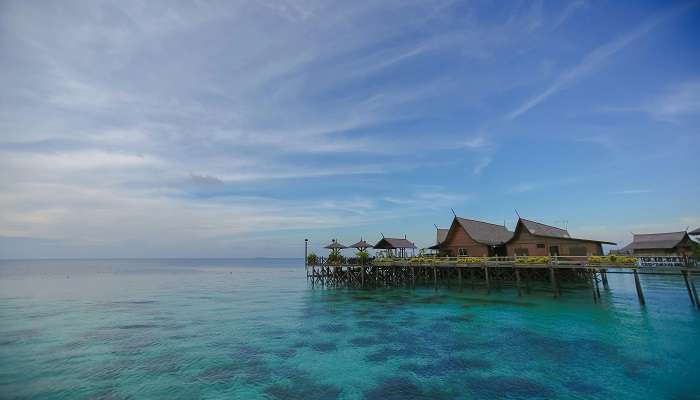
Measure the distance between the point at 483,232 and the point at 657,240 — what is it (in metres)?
27.3

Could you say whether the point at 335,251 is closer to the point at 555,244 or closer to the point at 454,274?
the point at 454,274

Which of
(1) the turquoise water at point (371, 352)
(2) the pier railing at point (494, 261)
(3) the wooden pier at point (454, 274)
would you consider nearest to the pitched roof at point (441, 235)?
(3) the wooden pier at point (454, 274)

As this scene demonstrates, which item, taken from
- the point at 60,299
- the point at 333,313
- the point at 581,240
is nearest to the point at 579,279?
the point at 581,240

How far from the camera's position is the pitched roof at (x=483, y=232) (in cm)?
3778

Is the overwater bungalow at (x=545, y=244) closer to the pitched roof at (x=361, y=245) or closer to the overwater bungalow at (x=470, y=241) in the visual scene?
the overwater bungalow at (x=470, y=241)

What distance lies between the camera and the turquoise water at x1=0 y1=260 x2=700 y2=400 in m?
11.4

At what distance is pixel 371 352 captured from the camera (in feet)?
49.7

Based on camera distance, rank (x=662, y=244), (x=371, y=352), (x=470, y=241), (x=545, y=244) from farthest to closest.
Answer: (x=662, y=244)
(x=470, y=241)
(x=545, y=244)
(x=371, y=352)

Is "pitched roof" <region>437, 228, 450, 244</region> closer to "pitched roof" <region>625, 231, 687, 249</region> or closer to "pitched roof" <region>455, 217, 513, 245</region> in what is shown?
"pitched roof" <region>455, 217, 513, 245</region>

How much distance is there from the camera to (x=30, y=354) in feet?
53.8

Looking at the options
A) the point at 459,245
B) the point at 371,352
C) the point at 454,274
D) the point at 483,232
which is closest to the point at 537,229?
the point at 483,232

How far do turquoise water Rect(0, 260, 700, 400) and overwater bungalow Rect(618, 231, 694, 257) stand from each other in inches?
877

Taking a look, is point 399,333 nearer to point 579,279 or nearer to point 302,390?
point 302,390

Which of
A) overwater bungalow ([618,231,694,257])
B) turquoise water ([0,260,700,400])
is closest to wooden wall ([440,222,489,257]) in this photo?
turquoise water ([0,260,700,400])
